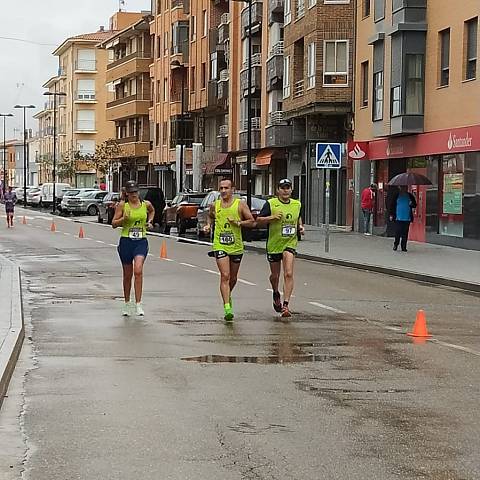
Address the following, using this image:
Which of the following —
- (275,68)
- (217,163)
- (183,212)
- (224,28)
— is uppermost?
(224,28)

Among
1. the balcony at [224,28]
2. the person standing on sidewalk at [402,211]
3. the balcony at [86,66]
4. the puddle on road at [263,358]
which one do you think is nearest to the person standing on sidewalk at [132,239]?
the puddle on road at [263,358]

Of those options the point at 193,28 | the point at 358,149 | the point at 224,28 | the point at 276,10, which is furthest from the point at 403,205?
the point at 193,28

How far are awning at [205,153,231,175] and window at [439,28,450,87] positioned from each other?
2360 centimetres

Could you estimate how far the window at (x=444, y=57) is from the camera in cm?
3070

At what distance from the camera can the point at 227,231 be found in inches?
530

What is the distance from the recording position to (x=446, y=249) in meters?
29.3

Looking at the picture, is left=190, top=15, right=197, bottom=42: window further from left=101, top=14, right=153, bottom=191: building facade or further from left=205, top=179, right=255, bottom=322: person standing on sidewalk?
left=205, top=179, right=255, bottom=322: person standing on sidewalk

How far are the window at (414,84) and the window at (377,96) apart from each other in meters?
2.64

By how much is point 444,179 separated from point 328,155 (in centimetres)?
502

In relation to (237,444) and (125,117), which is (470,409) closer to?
(237,444)

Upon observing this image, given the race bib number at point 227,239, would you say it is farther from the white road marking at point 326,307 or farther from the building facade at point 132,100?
the building facade at point 132,100

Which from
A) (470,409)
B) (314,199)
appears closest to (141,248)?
(470,409)

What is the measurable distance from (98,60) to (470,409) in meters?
109

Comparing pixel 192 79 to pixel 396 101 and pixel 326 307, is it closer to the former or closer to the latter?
pixel 396 101
